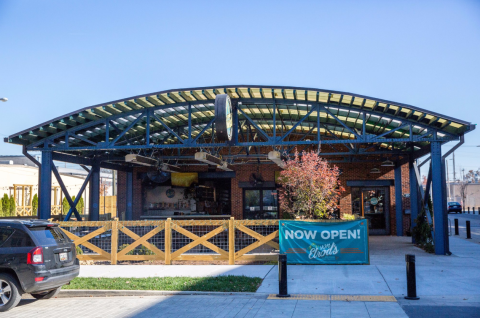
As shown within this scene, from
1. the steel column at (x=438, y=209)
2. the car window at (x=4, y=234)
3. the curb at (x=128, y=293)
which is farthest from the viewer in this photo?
the steel column at (x=438, y=209)

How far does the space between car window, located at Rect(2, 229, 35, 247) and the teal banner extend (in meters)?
7.13

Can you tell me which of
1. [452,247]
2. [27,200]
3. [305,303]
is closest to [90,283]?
[305,303]

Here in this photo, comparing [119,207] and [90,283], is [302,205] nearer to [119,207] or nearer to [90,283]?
[90,283]

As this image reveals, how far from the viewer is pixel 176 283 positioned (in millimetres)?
10812

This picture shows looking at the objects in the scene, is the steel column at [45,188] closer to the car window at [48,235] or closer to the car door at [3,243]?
the car window at [48,235]

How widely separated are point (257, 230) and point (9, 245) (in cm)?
779

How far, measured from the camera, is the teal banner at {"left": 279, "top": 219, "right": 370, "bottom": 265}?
13.4m

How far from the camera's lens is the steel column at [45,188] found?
59.5 feet

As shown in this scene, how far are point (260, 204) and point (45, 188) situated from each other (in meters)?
12.5

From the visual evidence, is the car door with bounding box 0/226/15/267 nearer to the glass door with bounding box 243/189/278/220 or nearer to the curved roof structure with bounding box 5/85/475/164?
the curved roof structure with bounding box 5/85/475/164

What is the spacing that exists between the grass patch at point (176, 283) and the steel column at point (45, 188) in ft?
24.2

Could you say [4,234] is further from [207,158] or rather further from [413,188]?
[413,188]

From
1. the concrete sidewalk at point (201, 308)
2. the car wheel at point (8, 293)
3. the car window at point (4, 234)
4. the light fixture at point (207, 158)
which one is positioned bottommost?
the concrete sidewalk at point (201, 308)

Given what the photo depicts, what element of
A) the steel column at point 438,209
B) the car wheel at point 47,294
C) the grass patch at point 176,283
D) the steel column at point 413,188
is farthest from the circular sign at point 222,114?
the steel column at point 413,188
